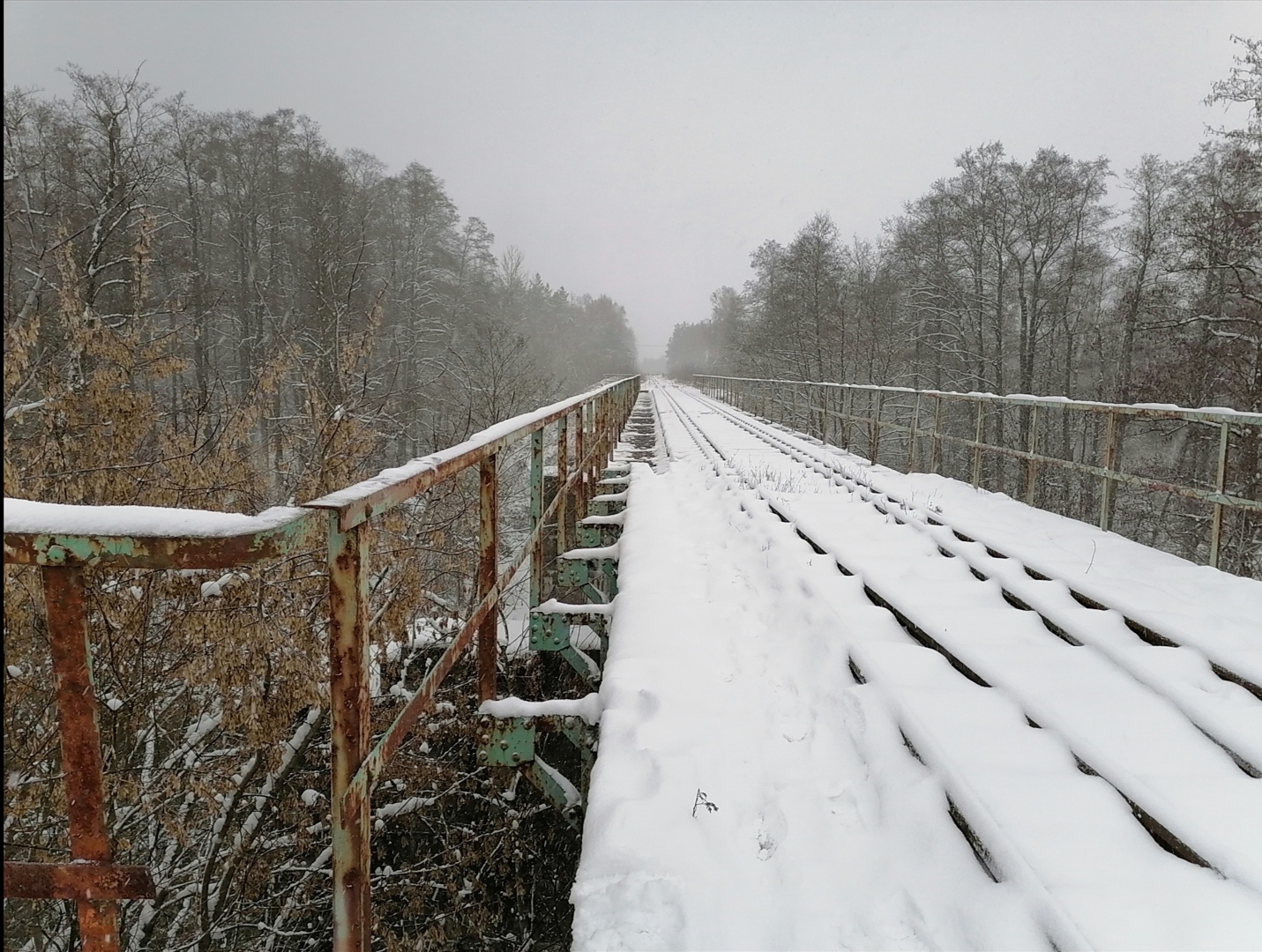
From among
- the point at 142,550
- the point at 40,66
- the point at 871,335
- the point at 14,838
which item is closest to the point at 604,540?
the point at 14,838

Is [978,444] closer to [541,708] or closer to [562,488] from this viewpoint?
[562,488]

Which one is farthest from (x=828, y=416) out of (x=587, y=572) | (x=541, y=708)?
(x=541, y=708)

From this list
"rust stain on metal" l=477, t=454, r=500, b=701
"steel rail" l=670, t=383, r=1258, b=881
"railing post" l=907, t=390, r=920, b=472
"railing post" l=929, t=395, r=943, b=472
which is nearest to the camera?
"steel rail" l=670, t=383, r=1258, b=881

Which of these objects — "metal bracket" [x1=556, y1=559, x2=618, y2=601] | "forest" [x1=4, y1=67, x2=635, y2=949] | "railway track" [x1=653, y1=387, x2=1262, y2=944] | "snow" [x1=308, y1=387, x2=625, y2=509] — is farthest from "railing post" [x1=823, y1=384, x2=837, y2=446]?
"snow" [x1=308, y1=387, x2=625, y2=509]

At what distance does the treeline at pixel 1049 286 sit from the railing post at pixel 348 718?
715 inches

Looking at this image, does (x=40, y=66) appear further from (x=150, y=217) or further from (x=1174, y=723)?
(x=1174, y=723)

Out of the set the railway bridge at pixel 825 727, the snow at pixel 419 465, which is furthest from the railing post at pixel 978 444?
the snow at pixel 419 465

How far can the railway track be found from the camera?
2035 mm

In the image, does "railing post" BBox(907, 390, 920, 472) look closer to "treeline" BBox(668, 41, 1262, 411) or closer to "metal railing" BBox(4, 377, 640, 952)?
"metal railing" BBox(4, 377, 640, 952)

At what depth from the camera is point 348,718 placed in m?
1.66

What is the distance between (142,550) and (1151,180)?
30167 millimetres

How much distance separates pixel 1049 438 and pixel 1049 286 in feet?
20.3

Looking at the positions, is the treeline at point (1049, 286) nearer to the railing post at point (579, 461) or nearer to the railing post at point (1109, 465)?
the railing post at point (1109, 465)

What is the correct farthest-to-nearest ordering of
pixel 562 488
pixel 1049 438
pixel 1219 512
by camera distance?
pixel 1049 438
pixel 562 488
pixel 1219 512
